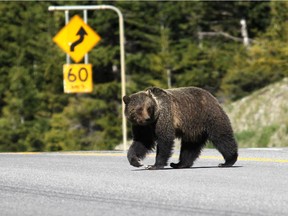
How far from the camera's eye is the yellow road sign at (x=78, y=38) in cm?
2541

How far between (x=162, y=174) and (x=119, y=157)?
5108 mm

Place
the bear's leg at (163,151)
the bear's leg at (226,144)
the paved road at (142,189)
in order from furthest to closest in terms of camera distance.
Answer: the bear's leg at (226,144)
the bear's leg at (163,151)
the paved road at (142,189)

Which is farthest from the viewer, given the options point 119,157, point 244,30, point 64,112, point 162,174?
point 64,112

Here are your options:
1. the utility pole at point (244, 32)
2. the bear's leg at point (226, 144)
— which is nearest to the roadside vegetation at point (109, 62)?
the utility pole at point (244, 32)

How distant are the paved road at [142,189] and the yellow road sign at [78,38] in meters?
8.93

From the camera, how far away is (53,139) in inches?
2611

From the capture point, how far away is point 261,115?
35594mm

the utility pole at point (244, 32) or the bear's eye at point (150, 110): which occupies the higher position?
the bear's eye at point (150, 110)

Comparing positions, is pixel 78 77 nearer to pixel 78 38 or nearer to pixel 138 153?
pixel 78 38

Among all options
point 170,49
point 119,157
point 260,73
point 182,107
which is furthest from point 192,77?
point 182,107

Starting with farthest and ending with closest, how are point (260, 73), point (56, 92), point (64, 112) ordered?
1. point (56, 92)
2. point (64, 112)
3. point (260, 73)

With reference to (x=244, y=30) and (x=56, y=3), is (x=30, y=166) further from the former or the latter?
(x=56, y=3)

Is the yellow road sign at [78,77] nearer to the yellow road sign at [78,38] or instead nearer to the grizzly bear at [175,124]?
the yellow road sign at [78,38]

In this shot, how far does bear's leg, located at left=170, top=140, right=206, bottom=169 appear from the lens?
15133 millimetres
